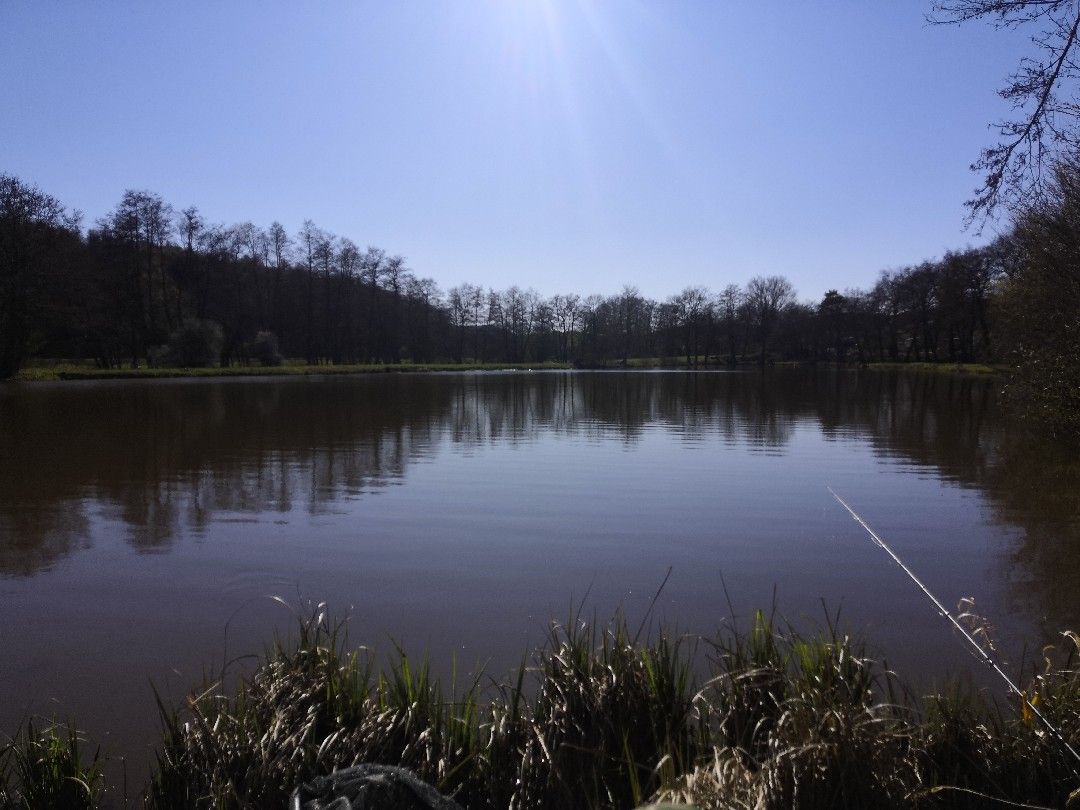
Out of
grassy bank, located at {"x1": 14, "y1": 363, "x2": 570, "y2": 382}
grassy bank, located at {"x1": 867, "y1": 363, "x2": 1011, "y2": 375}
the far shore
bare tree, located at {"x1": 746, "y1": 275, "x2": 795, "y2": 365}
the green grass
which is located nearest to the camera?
the green grass

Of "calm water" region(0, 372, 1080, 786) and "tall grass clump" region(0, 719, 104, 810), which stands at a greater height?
"tall grass clump" region(0, 719, 104, 810)

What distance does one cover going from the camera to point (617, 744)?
374 cm

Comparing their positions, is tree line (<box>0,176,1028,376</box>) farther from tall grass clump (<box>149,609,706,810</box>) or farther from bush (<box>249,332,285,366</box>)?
tall grass clump (<box>149,609,706,810</box>)

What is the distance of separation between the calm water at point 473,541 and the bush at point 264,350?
50825 mm

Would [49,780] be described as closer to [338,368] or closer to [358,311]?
[338,368]

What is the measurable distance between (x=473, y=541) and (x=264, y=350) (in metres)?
65.0

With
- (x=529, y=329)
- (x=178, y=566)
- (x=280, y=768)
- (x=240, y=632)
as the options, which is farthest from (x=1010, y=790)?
(x=529, y=329)

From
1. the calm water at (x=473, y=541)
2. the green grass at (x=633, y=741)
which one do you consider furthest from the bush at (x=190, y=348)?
the green grass at (x=633, y=741)

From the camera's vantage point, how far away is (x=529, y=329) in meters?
113

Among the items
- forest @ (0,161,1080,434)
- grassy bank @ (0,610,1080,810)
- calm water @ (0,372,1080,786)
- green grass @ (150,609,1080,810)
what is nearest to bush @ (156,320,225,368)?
forest @ (0,161,1080,434)

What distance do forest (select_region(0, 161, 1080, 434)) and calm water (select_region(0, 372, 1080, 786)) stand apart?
492 cm

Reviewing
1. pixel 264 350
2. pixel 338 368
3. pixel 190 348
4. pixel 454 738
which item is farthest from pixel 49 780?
pixel 264 350

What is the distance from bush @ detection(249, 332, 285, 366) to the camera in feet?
228

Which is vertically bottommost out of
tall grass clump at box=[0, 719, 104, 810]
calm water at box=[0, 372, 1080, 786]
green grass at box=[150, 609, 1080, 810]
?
calm water at box=[0, 372, 1080, 786]
